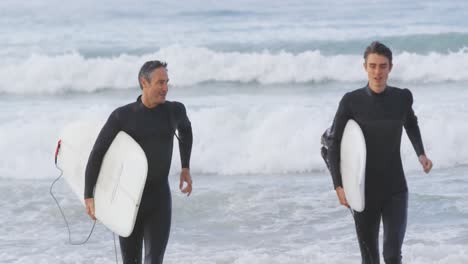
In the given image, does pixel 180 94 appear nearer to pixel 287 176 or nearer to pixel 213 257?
pixel 287 176

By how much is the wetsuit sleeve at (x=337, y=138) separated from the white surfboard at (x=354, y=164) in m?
0.02

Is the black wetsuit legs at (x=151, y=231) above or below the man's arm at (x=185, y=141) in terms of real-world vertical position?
below

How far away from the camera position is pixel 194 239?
768 cm

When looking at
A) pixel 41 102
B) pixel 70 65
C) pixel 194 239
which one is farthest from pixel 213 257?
pixel 70 65

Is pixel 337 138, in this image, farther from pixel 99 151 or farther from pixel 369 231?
pixel 99 151

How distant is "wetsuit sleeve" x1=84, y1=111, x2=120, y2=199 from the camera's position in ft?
15.4

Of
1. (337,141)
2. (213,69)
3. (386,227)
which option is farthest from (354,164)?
(213,69)

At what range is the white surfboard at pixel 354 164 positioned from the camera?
470 centimetres

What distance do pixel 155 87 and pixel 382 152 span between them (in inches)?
45.3

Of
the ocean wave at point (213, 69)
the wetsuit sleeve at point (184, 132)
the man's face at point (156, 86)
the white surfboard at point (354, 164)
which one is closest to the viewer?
the man's face at point (156, 86)

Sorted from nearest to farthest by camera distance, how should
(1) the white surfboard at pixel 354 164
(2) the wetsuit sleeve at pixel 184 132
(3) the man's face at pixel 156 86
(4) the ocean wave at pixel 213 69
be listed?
(3) the man's face at pixel 156 86 → (1) the white surfboard at pixel 354 164 → (2) the wetsuit sleeve at pixel 184 132 → (4) the ocean wave at pixel 213 69

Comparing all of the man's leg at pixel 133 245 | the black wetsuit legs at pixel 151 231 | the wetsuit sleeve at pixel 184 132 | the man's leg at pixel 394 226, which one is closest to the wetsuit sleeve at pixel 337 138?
the man's leg at pixel 394 226

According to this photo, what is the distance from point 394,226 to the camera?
476cm

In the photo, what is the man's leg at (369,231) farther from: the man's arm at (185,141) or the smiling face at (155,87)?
the smiling face at (155,87)
